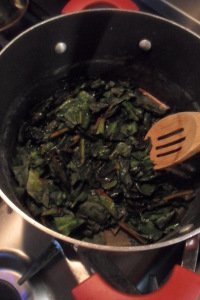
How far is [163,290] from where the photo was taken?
903 millimetres

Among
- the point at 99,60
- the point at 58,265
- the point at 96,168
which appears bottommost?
the point at 58,265

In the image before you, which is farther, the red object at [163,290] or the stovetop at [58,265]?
the stovetop at [58,265]

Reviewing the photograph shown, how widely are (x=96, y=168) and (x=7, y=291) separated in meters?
0.52

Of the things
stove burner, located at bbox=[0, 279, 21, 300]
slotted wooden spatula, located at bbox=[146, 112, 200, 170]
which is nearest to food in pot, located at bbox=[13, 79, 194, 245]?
A: slotted wooden spatula, located at bbox=[146, 112, 200, 170]

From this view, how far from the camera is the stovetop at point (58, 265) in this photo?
1104mm

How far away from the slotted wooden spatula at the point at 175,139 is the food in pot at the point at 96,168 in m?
0.04

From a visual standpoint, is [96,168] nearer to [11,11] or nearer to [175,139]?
[175,139]

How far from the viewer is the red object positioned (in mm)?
890

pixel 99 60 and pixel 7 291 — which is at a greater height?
pixel 99 60

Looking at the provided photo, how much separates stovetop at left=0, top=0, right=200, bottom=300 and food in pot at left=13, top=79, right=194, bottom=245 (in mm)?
73

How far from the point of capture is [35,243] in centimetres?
120

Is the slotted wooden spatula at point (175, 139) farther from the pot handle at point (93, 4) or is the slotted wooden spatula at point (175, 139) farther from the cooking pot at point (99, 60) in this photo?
the pot handle at point (93, 4)

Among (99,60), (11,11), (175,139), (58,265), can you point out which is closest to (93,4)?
(99,60)

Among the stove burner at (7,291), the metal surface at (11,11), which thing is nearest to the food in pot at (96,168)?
the stove burner at (7,291)
